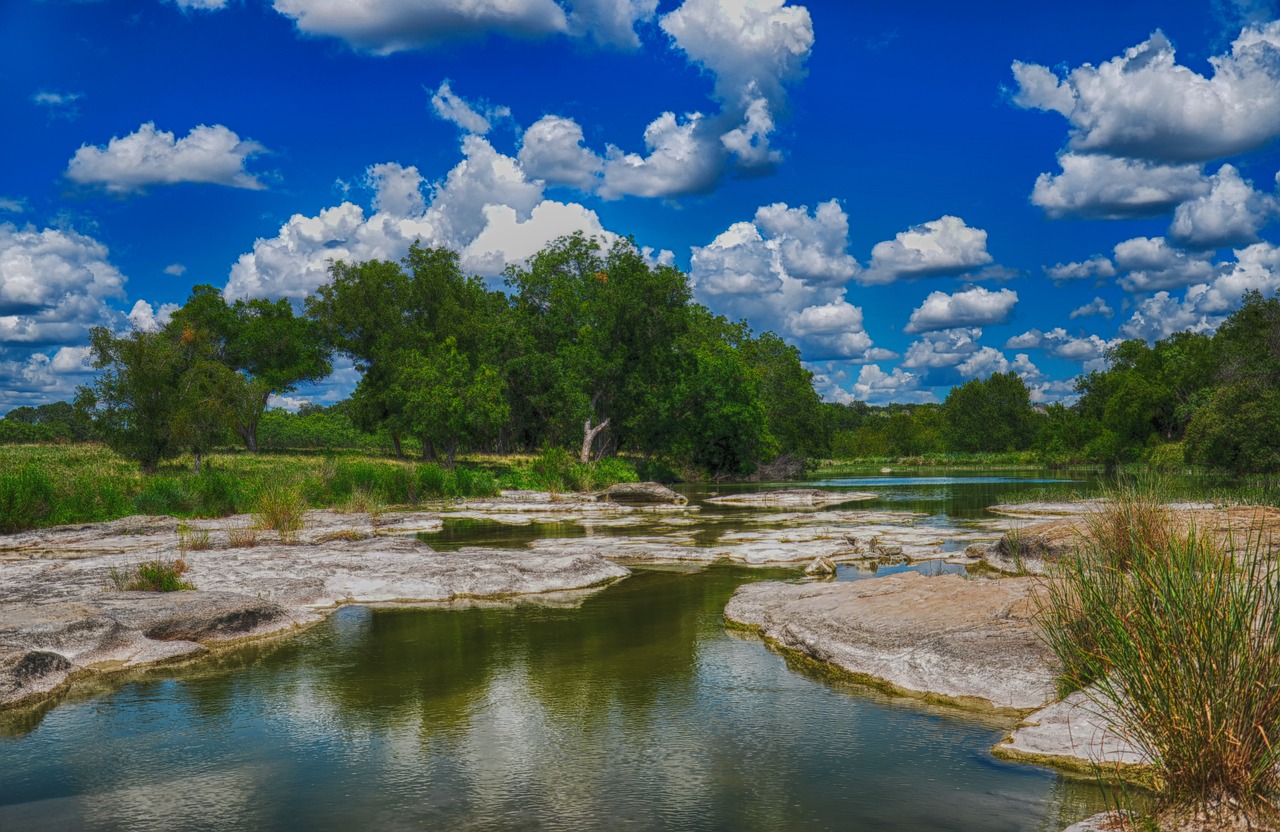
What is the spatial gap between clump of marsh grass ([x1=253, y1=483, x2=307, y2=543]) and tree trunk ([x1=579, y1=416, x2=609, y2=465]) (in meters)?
35.8

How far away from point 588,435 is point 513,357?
8342 millimetres

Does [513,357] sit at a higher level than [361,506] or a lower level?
higher

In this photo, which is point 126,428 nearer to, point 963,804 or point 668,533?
point 668,533

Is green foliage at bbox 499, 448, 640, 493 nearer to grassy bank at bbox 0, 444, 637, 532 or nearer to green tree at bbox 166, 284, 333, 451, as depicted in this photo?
grassy bank at bbox 0, 444, 637, 532

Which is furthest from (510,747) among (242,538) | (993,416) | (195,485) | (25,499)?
(993,416)

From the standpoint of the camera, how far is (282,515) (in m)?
19.7

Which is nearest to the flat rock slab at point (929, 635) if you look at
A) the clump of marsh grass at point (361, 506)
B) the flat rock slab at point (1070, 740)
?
the flat rock slab at point (1070, 740)

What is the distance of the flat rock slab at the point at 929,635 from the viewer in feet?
26.8

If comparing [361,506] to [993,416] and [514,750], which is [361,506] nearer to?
[514,750]

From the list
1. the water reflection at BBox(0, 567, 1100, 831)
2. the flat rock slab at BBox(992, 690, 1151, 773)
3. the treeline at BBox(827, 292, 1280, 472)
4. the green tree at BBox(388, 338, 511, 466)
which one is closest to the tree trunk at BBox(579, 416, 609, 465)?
the green tree at BBox(388, 338, 511, 466)

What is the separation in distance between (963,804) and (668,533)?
18.3 metres

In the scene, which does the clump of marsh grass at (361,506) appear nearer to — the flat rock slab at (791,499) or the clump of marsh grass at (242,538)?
the clump of marsh grass at (242,538)

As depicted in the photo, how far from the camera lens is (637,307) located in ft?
187

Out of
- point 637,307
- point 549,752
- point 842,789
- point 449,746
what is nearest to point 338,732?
point 449,746
